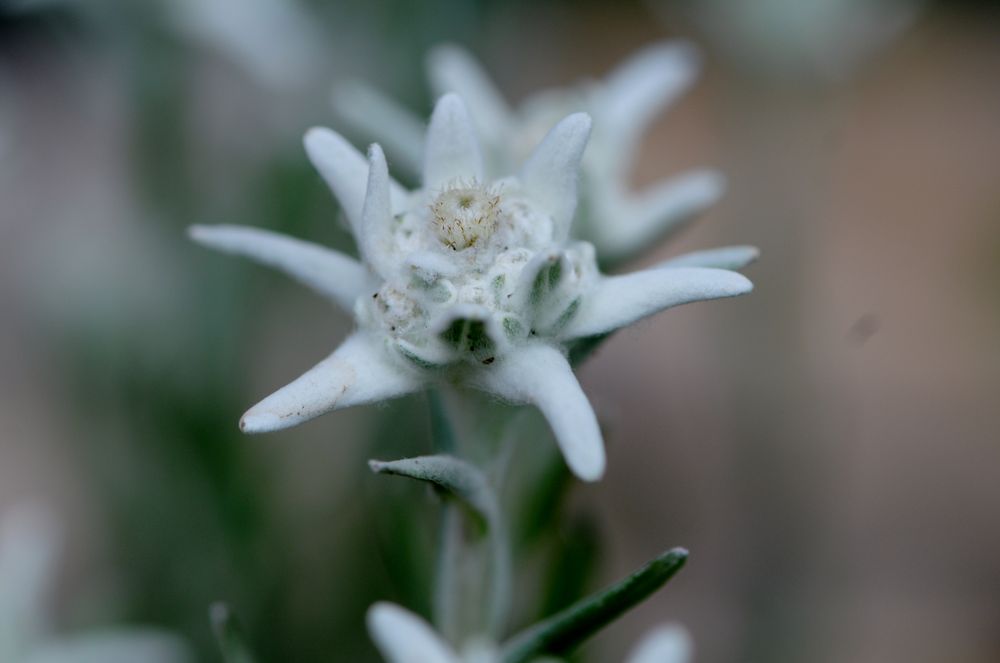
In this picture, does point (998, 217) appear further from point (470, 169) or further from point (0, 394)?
point (470, 169)

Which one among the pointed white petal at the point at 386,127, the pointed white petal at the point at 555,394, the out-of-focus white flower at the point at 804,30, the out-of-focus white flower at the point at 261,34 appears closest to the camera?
the pointed white petal at the point at 555,394

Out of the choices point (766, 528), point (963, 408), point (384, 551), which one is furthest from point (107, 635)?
point (963, 408)

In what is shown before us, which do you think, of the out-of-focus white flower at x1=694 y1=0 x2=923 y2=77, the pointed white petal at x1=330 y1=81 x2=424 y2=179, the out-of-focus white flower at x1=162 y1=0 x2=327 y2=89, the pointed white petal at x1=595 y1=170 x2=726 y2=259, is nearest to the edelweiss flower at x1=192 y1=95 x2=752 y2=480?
the pointed white petal at x1=595 y1=170 x2=726 y2=259

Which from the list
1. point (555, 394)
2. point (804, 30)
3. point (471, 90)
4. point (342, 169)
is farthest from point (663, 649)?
point (804, 30)

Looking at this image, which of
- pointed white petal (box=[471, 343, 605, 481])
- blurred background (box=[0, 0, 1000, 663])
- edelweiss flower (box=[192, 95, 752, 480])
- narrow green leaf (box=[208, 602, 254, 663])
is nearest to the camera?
pointed white petal (box=[471, 343, 605, 481])

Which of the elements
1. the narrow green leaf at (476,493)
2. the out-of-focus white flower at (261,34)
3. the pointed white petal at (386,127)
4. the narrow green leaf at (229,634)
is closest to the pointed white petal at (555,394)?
the narrow green leaf at (476,493)

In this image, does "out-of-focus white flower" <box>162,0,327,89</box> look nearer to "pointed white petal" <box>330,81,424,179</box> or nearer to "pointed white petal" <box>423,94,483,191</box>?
"pointed white petal" <box>330,81,424,179</box>

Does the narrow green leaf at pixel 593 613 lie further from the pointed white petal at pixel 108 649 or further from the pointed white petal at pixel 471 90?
the pointed white petal at pixel 471 90
